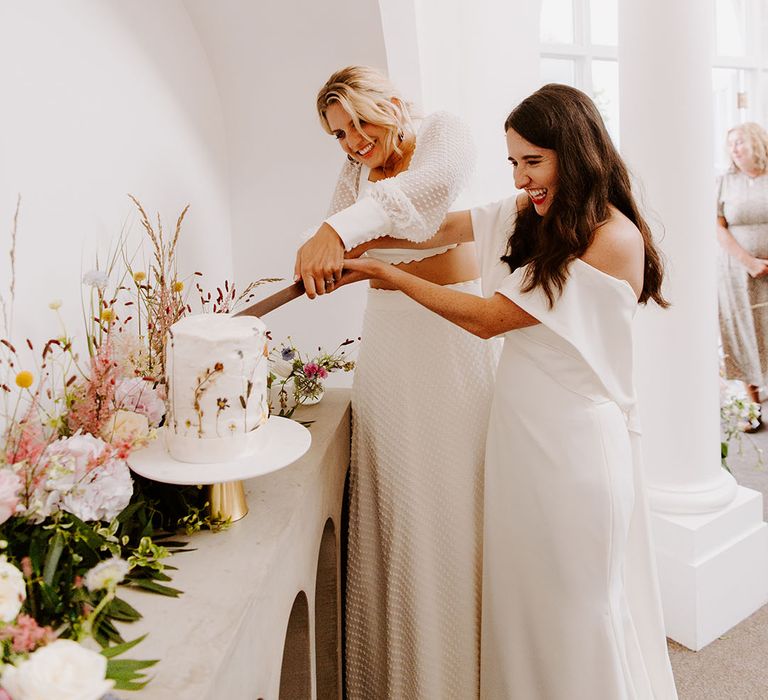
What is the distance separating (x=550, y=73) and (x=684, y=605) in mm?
3771

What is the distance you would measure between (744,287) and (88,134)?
14.8 ft

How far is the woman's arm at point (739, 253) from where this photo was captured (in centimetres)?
459

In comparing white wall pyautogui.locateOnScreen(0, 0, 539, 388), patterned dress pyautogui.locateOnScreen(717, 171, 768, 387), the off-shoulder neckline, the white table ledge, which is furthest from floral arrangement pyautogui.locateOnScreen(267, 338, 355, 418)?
patterned dress pyautogui.locateOnScreen(717, 171, 768, 387)

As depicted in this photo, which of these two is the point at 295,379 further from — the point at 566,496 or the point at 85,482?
the point at 85,482

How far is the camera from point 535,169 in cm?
153

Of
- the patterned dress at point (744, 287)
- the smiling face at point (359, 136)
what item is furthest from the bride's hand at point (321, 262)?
the patterned dress at point (744, 287)

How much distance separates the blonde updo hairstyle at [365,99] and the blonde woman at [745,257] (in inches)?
140

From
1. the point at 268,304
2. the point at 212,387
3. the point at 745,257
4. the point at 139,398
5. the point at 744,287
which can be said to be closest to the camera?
the point at 212,387

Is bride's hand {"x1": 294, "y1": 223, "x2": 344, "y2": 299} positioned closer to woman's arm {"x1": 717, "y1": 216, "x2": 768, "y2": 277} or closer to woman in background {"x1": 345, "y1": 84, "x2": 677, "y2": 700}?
woman in background {"x1": 345, "y1": 84, "x2": 677, "y2": 700}

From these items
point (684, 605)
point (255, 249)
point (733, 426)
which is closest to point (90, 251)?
point (255, 249)

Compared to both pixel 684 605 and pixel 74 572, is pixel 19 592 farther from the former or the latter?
pixel 684 605

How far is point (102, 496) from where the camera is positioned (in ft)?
3.20

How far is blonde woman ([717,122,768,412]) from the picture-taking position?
4.41m

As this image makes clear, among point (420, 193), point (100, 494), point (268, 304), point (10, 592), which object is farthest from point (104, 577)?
A: point (420, 193)
